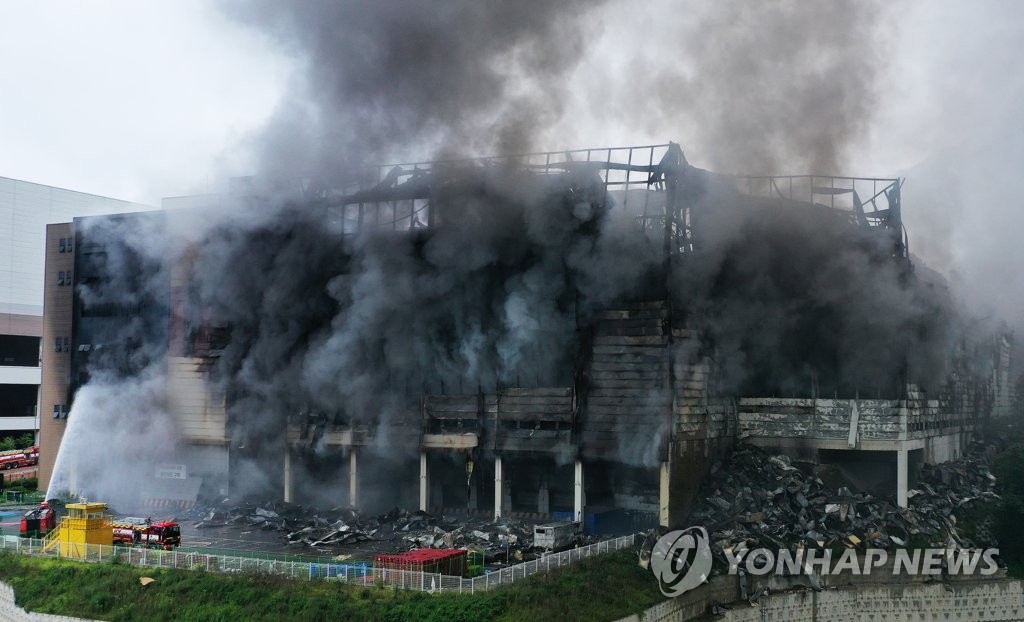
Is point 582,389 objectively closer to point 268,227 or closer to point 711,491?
point 711,491

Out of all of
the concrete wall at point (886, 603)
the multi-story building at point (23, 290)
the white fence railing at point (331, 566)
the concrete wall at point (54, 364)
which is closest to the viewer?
the white fence railing at point (331, 566)

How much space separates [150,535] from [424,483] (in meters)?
13.3

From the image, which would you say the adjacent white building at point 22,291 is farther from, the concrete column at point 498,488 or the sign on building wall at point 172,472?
the concrete column at point 498,488

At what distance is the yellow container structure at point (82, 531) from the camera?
37.2 meters

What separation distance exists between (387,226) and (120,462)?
20838 mm

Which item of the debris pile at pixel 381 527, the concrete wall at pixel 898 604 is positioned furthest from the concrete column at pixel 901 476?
the debris pile at pixel 381 527

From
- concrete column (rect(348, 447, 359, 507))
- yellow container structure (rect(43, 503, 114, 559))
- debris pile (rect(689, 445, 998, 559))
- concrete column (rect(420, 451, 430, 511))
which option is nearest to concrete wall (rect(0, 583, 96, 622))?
yellow container structure (rect(43, 503, 114, 559))

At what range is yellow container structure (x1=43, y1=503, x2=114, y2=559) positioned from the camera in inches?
1463

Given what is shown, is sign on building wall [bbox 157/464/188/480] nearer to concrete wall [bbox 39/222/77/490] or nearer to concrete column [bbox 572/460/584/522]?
concrete wall [bbox 39/222/77/490]

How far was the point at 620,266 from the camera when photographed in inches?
1741

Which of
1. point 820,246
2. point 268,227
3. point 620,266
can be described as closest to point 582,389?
point 620,266

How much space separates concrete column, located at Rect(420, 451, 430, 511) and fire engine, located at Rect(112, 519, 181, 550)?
39.2ft

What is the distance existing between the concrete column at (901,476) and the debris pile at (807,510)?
1.43 feet

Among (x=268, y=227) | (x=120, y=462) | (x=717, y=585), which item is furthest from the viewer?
(x=120, y=462)
